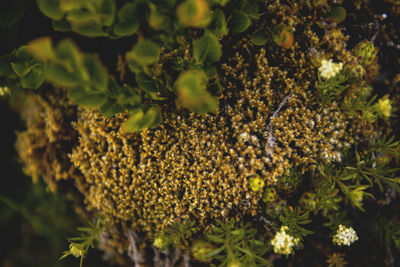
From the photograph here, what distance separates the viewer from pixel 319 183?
5.88ft

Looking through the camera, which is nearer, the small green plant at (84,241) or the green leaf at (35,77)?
the green leaf at (35,77)

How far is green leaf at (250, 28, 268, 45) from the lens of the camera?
5.46 ft

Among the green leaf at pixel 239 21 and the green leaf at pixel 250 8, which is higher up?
the green leaf at pixel 250 8

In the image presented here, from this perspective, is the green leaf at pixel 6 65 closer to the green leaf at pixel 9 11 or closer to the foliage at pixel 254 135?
the foliage at pixel 254 135

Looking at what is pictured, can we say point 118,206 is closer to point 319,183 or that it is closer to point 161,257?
point 161,257

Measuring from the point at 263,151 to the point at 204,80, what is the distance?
579 millimetres

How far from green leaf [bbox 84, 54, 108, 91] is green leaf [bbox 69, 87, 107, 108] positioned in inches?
2.2

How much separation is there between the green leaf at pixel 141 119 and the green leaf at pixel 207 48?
35 centimetres

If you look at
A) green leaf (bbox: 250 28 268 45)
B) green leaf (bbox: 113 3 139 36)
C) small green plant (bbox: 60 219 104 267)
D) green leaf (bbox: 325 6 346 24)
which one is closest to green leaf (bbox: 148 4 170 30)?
green leaf (bbox: 113 3 139 36)

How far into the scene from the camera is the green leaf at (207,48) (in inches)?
53.4

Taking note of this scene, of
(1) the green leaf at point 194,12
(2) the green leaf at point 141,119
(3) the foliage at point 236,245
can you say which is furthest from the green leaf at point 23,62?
(3) the foliage at point 236,245

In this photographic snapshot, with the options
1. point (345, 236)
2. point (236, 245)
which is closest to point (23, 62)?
point (236, 245)

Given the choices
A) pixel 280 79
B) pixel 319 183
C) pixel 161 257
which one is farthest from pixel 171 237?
pixel 280 79

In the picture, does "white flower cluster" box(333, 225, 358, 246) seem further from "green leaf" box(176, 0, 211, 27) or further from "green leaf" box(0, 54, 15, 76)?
"green leaf" box(0, 54, 15, 76)
